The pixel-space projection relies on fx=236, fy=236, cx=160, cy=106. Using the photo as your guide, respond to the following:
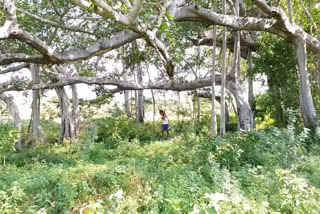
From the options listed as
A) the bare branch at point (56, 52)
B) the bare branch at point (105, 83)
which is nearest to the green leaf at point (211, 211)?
the bare branch at point (56, 52)

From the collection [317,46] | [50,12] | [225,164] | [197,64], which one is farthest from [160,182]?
[197,64]

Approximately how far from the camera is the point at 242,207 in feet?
8.25

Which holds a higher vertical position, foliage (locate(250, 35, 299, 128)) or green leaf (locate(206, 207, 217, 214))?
foliage (locate(250, 35, 299, 128))

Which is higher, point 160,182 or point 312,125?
point 312,125

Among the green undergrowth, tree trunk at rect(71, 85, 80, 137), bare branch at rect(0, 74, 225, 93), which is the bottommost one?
the green undergrowth

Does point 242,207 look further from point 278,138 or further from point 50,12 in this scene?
point 50,12

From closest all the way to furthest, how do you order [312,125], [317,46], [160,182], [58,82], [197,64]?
[160,182]
[312,125]
[317,46]
[58,82]
[197,64]

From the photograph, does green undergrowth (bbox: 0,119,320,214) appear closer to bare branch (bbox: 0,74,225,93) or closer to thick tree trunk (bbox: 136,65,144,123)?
bare branch (bbox: 0,74,225,93)

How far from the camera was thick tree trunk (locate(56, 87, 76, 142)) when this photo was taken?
1108cm

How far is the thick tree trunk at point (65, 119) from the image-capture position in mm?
11078

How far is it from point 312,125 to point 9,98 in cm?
1187

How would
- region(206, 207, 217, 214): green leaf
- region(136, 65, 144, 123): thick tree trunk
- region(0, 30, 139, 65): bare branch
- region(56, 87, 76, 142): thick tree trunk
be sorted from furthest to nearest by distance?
region(136, 65, 144, 123): thick tree trunk → region(56, 87, 76, 142): thick tree trunk → region(0, 30, 139, 65): bare branch → region(206, 207, 217, 214): green leaf

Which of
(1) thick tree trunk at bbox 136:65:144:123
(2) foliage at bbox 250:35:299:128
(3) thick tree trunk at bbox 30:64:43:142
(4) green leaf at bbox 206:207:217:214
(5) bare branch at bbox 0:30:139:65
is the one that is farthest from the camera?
(1) thick tree trunk at bbox 136:65:144:123

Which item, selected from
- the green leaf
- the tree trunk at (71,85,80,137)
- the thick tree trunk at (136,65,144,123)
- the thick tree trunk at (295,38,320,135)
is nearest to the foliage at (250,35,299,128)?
the thick tree trunk at (295,38,320,135)
